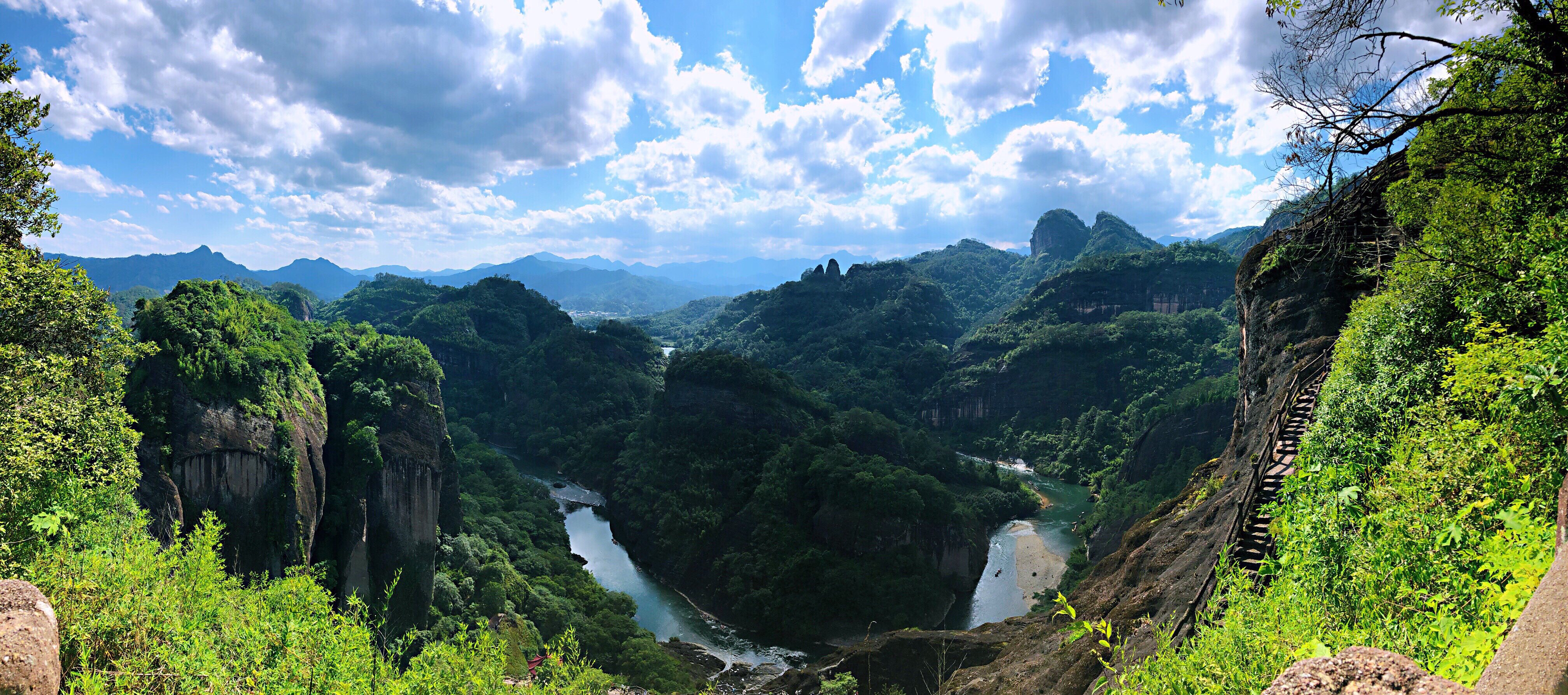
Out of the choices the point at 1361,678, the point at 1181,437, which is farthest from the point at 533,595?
the point at 1181,437

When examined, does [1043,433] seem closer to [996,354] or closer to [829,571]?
[996,354]

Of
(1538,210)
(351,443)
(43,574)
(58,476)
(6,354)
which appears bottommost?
(351,443)

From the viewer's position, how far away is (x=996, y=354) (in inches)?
4141

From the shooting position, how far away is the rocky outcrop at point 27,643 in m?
5.15

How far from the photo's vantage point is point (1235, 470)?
18.7 m

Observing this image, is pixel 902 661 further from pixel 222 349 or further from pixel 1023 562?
pixel 222 349

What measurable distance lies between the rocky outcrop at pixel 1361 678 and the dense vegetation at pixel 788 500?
4263cm

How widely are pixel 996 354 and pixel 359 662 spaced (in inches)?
4120

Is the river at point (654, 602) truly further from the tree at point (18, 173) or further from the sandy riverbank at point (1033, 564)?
the tree at point (18, 173)

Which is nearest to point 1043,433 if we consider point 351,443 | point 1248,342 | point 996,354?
point 996,354

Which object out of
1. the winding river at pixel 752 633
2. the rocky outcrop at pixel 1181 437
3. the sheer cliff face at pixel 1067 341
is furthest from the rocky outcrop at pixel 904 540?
the sheer cliff face at pixel 1067 341

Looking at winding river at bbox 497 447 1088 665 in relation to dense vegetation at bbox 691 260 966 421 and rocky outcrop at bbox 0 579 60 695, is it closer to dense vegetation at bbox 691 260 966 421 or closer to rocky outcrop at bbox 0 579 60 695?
dense vegetation at bbox 691 260 966 421

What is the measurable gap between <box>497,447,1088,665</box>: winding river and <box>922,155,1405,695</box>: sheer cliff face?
2136 cm

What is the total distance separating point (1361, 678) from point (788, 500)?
51.2 m
